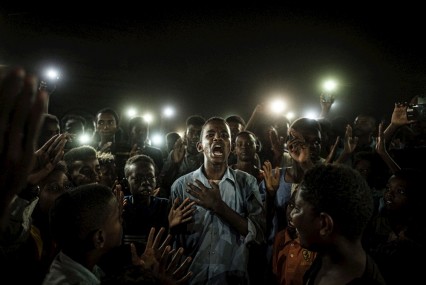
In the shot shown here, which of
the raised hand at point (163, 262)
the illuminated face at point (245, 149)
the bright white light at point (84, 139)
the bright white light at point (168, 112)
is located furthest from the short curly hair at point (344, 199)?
the bright white light at point (168, 112)

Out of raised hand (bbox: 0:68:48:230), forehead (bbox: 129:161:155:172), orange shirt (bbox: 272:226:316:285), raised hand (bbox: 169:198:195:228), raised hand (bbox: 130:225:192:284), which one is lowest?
orange shirt (bbox: 272:226:316:285)

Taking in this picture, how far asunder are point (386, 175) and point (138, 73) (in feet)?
64.4

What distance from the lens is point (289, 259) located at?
3.51 m

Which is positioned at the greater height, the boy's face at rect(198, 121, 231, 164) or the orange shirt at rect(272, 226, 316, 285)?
the boy's face at rect(198, 121, 231, 164)

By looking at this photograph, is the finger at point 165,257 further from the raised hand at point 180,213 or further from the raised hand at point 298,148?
the raised hand at point 298,148

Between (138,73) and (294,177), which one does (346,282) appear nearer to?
(294,177)

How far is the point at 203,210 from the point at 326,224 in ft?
5.98

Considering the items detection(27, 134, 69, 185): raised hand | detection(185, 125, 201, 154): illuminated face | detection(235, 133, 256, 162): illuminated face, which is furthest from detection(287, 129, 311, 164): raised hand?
detection(27, 134, 69, 185): raised hand

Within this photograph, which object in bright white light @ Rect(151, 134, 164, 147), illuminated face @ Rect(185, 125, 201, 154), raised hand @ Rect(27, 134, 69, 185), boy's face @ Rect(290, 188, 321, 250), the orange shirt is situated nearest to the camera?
boy's face @ Rect(290, 188, 321, 250)

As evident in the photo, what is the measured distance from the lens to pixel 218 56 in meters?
22.6

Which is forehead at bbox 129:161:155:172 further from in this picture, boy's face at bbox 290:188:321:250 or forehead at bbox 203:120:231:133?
boy's face at bbox 290:188:321:250

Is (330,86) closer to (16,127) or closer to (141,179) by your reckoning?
(141,179)

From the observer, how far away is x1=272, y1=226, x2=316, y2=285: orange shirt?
3.40 m

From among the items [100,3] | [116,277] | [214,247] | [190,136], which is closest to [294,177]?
[214,247]
